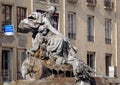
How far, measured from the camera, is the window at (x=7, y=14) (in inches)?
1738

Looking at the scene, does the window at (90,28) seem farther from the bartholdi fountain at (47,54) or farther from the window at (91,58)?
the bartholdi fountain at (47,54)

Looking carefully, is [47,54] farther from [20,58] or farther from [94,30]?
[94,30]

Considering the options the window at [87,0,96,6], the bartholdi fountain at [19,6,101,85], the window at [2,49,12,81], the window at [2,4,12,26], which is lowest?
the window at [2,49,12,81]

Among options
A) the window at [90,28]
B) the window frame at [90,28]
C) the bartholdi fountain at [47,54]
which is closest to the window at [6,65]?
the window frame at [90,28]

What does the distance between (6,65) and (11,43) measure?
5.27 feet

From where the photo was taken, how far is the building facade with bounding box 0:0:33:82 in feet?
144

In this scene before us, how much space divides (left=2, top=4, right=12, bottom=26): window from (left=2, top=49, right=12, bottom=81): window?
80.0 inches

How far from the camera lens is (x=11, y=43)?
146 ft

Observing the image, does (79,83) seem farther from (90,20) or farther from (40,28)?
(90,20)

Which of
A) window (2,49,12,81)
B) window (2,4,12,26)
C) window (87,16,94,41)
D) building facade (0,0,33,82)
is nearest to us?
window (2,49,12,81)

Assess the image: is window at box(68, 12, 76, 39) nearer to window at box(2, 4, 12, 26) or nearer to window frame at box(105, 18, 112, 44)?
window frame at box(105, 18, 112, 44)

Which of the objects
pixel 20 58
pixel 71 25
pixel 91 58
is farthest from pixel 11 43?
pixel 91 58

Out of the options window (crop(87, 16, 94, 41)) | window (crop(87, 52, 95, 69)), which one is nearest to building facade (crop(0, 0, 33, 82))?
window (crop(87, 16, 94, 41))

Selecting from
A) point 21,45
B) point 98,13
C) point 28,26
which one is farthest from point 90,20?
point 28,26
